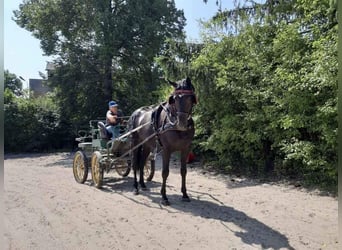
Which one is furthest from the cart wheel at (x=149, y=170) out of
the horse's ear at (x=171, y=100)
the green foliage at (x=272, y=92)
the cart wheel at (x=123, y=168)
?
the horse's ear at (x=171, y=100)

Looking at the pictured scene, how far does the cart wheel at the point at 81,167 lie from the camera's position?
8.02 meters

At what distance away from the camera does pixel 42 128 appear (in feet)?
59.0

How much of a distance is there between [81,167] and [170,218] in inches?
147

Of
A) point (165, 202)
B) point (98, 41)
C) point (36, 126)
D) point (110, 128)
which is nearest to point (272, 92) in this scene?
point (165, 202)

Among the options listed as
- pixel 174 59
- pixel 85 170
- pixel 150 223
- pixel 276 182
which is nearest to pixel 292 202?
pixel 276 182

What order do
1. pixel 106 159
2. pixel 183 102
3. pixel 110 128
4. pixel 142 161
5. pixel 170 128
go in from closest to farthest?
pixel 183 102
pixel 170 128
pixel 106 159
pixel 142 161
pixel 110 128

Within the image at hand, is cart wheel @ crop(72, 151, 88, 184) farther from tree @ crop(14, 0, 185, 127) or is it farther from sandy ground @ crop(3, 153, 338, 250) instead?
tree @ crop(14, 0, 185, 127)

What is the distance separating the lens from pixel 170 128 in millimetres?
6078

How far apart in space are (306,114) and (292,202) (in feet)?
6.29

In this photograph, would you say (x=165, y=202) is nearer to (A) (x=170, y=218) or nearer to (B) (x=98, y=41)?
(A) (x=170, y=218)

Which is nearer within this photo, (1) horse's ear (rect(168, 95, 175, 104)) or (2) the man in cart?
(1) horse's ear (rect(168, 95, 175, 104))

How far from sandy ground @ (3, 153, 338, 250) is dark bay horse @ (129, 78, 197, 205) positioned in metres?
0.63

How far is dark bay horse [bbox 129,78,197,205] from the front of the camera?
575 cm

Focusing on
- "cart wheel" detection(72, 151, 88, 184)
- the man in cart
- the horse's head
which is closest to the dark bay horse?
the horse's head
